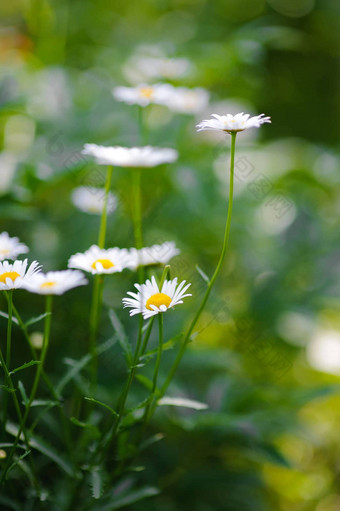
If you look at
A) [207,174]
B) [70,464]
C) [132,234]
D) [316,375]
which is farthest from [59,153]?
[316,375]

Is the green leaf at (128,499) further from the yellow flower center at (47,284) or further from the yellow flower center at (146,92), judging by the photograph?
the yellow flower center at (146,92)

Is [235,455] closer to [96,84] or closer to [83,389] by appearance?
[83,389]

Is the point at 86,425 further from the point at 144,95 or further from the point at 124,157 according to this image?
the point at 144,95

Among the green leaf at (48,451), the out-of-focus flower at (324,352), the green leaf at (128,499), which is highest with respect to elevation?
the green leaf at (48,451)

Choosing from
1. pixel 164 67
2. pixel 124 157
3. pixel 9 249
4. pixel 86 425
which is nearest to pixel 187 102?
pixel 164 67

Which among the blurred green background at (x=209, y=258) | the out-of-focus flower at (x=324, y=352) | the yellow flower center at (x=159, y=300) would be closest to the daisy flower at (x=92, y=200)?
the blurred green background at (x=209, y=258)
